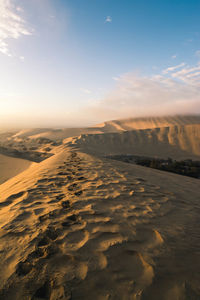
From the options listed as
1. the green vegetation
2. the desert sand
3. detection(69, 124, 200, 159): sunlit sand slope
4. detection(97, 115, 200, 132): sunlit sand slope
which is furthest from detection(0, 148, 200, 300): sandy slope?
detection(97, 115, 200, 132): sunlit sand slope

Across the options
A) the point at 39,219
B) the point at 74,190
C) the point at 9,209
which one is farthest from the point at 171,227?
the point at 9,209

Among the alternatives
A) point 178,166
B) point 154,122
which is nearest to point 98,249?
point 178,166

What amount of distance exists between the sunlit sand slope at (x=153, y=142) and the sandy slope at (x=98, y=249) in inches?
693

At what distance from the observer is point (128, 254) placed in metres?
1.58

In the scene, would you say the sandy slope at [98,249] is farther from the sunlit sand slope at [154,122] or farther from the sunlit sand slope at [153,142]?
Answer: the sunlit sand slope at [154,122]

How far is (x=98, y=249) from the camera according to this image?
5.40 feet

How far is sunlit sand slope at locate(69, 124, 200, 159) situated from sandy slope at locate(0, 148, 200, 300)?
17.6 meters

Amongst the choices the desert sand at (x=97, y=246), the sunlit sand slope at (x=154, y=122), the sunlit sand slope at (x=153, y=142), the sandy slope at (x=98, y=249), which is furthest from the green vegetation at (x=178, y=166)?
the sunlit sand slope at (x=154, y=122)

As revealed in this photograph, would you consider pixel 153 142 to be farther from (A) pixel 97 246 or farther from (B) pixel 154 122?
(B) pixel 154 122

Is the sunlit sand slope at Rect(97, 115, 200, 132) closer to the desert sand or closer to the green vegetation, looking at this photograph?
the green vegetation

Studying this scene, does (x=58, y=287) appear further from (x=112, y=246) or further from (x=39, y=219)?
(x=39, y=219)

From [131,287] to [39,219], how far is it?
1.57 meters

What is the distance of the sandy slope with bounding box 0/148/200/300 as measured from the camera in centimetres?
119

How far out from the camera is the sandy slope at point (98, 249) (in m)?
1.19
